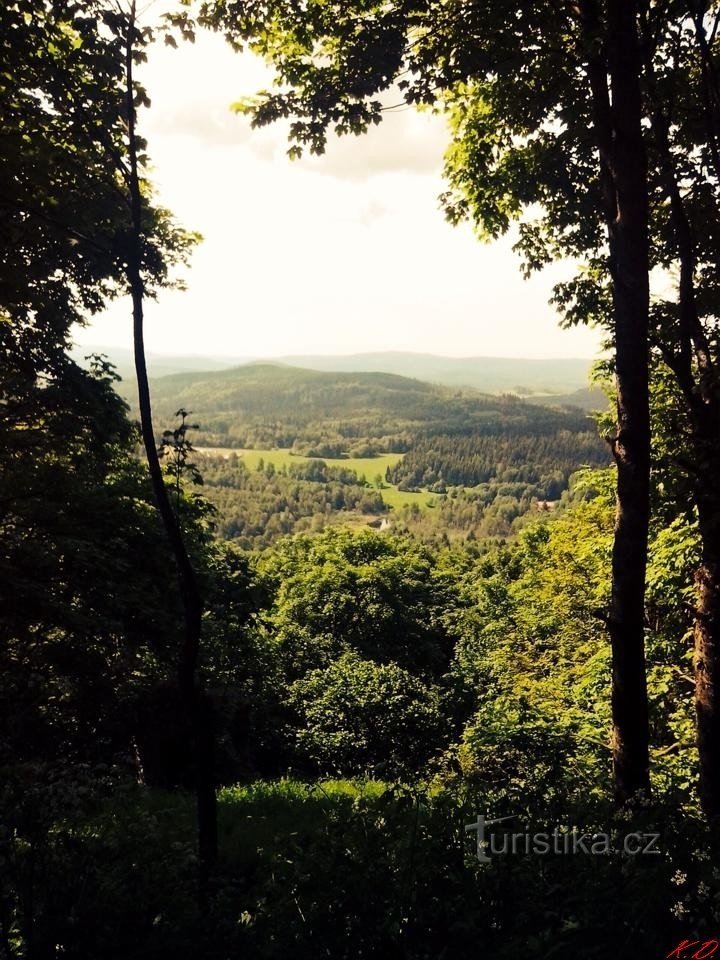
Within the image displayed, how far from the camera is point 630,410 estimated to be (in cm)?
531

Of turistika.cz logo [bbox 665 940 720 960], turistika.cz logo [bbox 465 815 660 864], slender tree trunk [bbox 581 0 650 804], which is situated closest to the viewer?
turistika.cz logo [bbox 665 940 720 960]

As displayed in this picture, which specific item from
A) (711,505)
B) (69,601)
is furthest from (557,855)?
(69,601)

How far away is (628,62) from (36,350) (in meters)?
8.67

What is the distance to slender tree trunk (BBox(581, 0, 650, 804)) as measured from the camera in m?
5.18

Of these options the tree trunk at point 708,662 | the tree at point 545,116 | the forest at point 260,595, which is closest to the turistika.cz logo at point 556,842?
the forest at point 260,595

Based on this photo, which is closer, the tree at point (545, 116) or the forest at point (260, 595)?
the forest at point (260, 595)

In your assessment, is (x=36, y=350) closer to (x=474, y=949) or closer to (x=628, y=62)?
(x=628, y=62)

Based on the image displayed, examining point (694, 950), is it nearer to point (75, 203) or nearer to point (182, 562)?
point (182, 562)

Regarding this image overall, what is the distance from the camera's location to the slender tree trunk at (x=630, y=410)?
5184mm

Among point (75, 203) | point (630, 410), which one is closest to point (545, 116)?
point (630, 410)

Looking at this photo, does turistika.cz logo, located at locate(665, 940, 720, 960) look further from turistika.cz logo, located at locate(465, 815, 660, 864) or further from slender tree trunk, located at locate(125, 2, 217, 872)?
slender tree trunk, located at locate(125, 2, 217, 872)

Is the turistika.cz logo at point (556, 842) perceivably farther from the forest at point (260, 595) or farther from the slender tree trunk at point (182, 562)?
the slender tree trunk at point (182, 562)

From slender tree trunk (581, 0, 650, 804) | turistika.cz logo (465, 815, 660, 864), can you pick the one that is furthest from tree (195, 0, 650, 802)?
turistika.cz logo (465, 815, 660, 864)

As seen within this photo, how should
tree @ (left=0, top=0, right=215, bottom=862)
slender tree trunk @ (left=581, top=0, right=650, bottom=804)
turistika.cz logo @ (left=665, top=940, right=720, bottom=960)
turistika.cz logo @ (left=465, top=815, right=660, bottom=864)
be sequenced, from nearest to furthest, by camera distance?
turistika.cz logo @ (left=665, top=940, right=720, bottom=960) → turistika.cz logo @ (left=465, top=815, right=660, bottom=864) → slender tree trunk @ (left=581, top=0, right=650, bottom=804) → tree @ (left=0, top=0, right=215, bottom=862)
